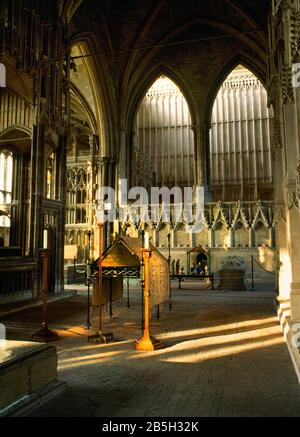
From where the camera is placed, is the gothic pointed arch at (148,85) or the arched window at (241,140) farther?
the arched window at (241,140)

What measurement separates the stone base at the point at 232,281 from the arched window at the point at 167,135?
15943mm

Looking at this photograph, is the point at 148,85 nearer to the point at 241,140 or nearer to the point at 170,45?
the point at 170,45

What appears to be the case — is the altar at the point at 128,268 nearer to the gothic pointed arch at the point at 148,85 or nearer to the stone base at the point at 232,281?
the stone base at the point at 232,281

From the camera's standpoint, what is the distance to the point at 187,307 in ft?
26.3

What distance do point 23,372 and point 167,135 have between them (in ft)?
85.4

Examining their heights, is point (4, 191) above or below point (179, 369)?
above

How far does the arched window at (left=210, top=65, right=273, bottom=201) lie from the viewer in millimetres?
25859

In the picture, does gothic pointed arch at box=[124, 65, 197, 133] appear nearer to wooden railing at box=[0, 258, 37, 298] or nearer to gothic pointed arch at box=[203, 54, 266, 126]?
gothic pointed arch at box=[203, 54, 266, 126]

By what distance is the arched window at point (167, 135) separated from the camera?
1065 inches

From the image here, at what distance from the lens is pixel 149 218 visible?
1625 cm

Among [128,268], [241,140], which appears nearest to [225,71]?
[241,140]

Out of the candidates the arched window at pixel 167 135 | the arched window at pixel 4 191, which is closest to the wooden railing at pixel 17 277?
the arched window at pixel 4 191
